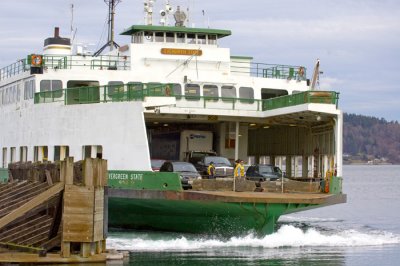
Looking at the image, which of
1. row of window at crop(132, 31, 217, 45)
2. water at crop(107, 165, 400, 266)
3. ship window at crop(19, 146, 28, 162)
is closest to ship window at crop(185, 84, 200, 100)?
row of window at crop(132, 31, 217, 45)

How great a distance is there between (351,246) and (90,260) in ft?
30.8

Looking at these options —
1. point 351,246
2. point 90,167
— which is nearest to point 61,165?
point 90,167

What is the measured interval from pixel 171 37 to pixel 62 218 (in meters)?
14.1

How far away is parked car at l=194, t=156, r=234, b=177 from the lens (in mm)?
29219

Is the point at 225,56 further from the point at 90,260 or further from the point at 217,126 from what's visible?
the point at 90,260

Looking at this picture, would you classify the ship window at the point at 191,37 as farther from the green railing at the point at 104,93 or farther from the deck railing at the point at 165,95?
the green railing at the point at 104,93

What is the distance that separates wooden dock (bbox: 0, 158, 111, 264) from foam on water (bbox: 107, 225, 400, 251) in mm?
2959

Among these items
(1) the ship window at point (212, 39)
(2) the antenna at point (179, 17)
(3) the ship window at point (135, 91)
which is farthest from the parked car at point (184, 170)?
(2) the antenna at point (179, 17)

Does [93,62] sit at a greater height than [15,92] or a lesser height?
greater


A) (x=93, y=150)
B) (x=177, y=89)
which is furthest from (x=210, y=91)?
(x=93, y=150)

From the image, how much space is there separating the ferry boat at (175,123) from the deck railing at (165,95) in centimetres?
4

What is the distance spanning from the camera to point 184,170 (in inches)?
1094

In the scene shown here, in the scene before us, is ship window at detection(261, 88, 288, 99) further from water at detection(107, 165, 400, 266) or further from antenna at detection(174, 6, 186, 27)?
water at detection(107, 165, 400, 266)

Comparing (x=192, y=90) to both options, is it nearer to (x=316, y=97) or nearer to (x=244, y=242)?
(x=316, y=97)
